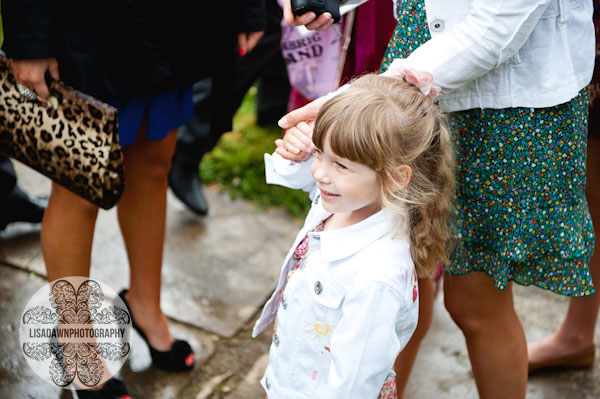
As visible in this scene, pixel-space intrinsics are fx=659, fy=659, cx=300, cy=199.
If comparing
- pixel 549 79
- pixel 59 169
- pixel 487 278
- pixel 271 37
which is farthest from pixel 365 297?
pixel 271 37

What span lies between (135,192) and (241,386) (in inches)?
30.7

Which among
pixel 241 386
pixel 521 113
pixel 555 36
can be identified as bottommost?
pixel 241 386

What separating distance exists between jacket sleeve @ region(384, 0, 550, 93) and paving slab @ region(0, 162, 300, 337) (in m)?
1.48

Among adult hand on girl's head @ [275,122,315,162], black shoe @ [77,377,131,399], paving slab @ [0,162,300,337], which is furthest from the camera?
paving slab @ [0,162,300,337]

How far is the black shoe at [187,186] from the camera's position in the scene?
3.27m

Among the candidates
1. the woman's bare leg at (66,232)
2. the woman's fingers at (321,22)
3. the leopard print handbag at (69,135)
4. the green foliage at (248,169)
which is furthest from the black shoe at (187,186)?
the woman's fingers at (321,22)

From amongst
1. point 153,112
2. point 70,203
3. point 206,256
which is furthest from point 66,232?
point 206,256

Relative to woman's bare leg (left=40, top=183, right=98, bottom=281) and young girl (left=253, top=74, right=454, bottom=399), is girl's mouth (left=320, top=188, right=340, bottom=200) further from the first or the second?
woman's bare leg (left=40, top=183, right=98, bottom=281)

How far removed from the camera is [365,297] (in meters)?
1.38

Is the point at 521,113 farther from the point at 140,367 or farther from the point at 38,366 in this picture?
the point at 38,366

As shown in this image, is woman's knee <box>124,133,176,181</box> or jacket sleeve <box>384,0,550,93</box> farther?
woman's knee <box>124,133,176,181</box>

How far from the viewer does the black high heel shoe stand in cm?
232

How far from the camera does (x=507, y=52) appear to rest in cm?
147

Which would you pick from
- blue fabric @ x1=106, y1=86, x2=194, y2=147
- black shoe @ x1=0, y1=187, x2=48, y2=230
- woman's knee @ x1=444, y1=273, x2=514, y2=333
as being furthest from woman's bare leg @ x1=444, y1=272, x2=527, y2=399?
black shoe @ x1=0, y1=187, x2=48, y2=230
